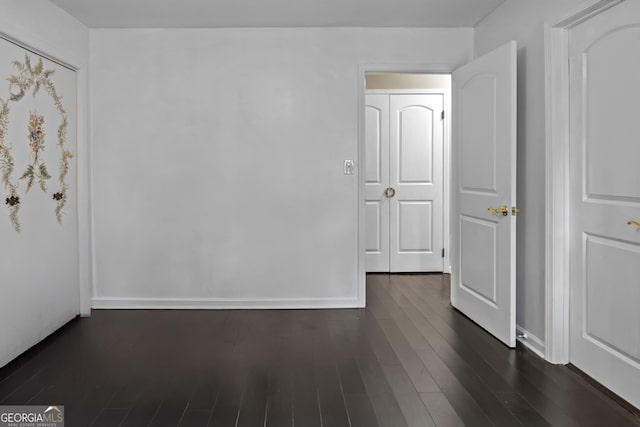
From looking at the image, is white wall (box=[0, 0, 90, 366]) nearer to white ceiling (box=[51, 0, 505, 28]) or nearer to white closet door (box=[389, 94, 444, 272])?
white ceiling (box=[51, 0, 505, 28])

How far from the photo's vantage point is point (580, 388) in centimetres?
253

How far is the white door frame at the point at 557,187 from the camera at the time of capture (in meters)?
→ 2.83

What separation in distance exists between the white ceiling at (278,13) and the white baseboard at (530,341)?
91.8 inches

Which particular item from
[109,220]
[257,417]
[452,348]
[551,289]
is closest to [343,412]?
[257,417]

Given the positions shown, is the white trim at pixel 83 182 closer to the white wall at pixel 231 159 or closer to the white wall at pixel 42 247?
the white wall at pixel 42 247

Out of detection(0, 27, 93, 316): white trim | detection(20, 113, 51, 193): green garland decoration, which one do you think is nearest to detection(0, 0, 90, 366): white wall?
detection(0, 27, 93, 316): white trim

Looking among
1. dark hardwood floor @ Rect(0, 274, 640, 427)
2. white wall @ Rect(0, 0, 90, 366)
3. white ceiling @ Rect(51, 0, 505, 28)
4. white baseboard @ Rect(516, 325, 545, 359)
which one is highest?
white ceiling @ Rect(51, 0, 505, 28)

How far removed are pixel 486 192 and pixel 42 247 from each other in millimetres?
3123

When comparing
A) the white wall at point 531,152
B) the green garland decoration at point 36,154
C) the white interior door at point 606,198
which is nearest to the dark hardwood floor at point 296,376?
the white interior door at point 606,198

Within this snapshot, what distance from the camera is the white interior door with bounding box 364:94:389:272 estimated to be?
5578mm

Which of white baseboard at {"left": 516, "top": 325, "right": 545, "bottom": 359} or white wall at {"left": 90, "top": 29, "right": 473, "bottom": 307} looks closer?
white baseboard at {"left": 516, "top": 325, "right": 545, "bottom": 359}

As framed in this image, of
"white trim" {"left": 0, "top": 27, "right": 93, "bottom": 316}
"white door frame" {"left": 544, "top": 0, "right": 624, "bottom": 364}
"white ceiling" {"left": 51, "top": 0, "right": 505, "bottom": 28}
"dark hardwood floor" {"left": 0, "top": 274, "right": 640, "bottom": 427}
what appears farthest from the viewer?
"white trim" {"left": 0, "top": 27, "right": 93, "bottom": 316}

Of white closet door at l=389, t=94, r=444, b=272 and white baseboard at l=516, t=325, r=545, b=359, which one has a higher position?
white closet door at l=389, t=94, r=444, b=272

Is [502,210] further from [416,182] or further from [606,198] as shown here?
[416,182]
